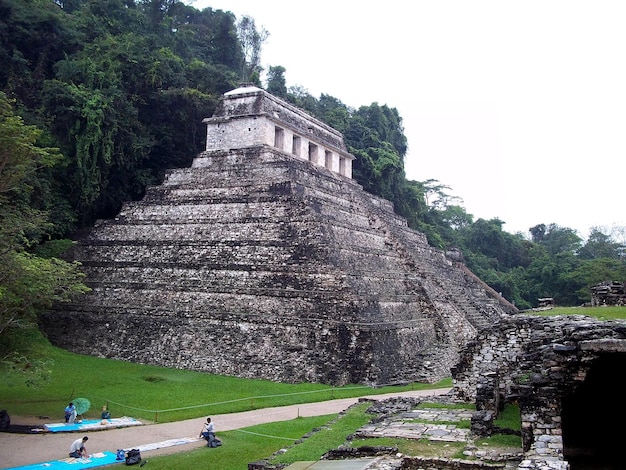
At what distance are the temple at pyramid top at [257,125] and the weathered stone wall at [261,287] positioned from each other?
1.07 m

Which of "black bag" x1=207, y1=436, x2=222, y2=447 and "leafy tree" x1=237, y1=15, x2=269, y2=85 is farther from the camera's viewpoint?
"leafy tree" x1=237, y1=15, x2=269, y2=85

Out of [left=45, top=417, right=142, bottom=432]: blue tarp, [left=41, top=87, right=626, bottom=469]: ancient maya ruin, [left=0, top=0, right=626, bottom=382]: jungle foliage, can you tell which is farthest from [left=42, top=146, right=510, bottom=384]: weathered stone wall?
[left=45, top=417, right=142, bottom=432]: blue tarp

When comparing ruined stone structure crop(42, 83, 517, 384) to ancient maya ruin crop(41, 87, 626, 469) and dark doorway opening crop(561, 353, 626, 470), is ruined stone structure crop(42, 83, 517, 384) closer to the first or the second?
ancient maya ruin crop(41, 87, 626, 469)

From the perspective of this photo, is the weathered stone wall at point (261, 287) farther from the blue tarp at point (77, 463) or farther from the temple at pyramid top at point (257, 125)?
the blue tarp at point (77, 463)

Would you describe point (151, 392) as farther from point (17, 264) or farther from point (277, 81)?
point (277, 81)

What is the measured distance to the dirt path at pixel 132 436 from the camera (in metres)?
10.4

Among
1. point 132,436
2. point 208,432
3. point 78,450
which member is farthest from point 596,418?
point 78,450

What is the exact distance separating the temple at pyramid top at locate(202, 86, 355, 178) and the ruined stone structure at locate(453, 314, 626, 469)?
51.5ft

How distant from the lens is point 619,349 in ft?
24.6

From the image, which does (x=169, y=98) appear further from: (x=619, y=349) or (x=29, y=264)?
(x=619, y=349)

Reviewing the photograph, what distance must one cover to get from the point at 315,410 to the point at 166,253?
31.0ft

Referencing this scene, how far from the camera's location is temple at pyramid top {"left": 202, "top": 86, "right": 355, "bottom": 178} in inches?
981

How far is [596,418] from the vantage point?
10.2 m

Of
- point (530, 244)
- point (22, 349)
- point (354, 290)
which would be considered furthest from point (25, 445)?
point (530, 244)
